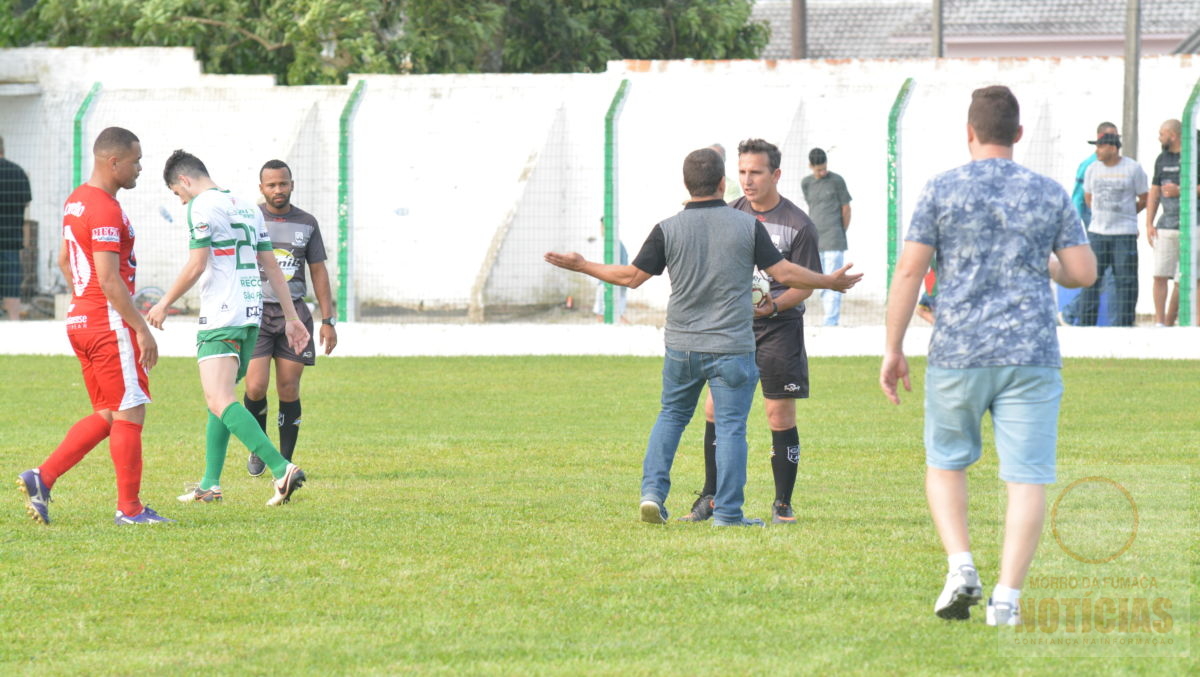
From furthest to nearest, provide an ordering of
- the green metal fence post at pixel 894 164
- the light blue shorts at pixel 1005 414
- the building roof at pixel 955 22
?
1. the building roof at pixel 955 22
2. the green metal fence post at pixel 894 164
3. the light blue shorts at pixel 1005 414

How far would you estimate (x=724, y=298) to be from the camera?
7629 millimetres

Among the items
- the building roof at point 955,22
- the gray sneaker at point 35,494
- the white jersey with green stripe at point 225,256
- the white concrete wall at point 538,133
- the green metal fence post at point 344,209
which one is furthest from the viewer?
the building roof at point 955,22

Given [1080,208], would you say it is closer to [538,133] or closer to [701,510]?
[538,133]

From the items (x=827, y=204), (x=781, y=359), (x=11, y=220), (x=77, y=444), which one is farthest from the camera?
(x=827, y=204)

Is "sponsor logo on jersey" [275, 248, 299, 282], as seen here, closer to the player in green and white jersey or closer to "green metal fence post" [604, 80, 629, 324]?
the player in green and white jersey

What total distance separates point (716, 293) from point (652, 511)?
41.5 inches

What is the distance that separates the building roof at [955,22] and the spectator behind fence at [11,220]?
1242 inches

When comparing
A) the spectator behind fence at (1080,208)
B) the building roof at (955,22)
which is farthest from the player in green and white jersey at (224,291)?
the building roof at (955,22)

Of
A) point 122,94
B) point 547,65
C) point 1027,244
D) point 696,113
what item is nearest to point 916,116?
point 696,113

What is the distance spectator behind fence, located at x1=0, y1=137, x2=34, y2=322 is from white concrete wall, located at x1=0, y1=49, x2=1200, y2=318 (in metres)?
2.75

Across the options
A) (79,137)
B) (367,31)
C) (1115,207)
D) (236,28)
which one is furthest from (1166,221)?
(236,28)

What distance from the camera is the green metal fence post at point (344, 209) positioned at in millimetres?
17750

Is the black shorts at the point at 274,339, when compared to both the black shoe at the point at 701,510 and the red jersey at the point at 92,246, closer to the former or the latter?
the red jersey at the point at 92,246

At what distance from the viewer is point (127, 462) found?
25.9 ft
